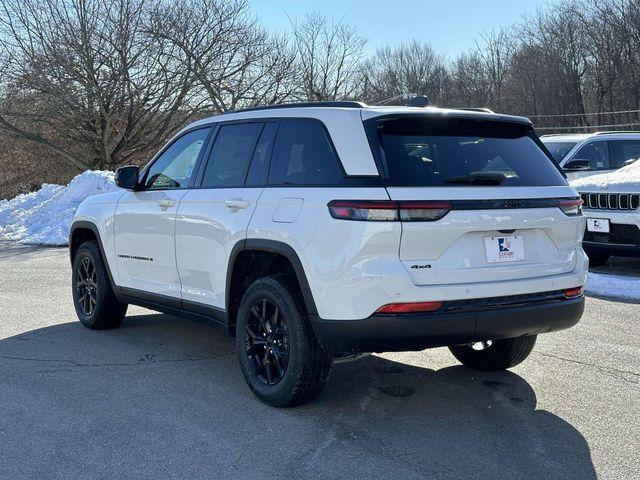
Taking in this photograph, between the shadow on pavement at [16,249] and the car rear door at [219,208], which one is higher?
the car rear door at [219,208]

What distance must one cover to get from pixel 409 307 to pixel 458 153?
1.08m

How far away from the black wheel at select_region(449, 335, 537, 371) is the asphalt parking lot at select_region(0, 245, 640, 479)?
0.08 metres

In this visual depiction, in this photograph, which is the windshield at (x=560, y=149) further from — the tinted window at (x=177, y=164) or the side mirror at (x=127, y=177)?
the side mirror at (x=127, y=177)

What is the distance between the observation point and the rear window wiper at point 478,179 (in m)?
4.18

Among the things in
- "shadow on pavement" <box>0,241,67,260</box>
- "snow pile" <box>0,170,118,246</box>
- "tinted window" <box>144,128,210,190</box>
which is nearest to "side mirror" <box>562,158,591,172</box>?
"tinted window" <box>144,128,210,190</box>

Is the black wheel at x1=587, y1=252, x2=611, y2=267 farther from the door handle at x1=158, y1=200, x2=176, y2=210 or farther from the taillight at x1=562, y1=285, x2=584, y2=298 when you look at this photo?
the door handle at x1=158, y1=200, x2=176, y2=210

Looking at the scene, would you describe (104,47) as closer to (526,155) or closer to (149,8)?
(149,8)

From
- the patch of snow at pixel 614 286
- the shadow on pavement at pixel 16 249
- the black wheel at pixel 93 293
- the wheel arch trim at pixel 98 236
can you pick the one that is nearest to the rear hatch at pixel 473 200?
the wheel arch trim at pixel 98 236

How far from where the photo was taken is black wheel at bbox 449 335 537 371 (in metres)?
5.19

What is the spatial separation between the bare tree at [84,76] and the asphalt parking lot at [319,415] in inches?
759

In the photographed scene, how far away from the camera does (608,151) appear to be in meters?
11.9

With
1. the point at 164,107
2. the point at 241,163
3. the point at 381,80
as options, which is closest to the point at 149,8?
the point at 164,107

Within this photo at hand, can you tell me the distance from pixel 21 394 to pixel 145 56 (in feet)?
70.4

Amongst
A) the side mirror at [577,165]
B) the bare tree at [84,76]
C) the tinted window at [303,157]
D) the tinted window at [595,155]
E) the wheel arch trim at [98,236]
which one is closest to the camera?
the tinted window at [303,157]
